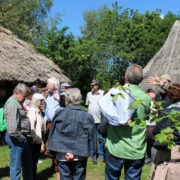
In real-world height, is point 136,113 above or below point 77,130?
above

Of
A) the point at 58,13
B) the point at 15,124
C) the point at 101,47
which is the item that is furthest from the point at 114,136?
the point at 58,13

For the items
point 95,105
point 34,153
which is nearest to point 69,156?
point 34,153

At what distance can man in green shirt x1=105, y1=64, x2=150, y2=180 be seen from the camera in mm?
2592

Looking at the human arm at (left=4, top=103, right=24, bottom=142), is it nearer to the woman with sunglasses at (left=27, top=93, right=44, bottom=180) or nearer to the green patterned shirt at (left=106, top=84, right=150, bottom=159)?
the woman with sunglasses at (left=27, top=93, right=44, bottom=180)

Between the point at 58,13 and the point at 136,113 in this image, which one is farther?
the point at 58,13

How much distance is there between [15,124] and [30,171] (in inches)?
36.6

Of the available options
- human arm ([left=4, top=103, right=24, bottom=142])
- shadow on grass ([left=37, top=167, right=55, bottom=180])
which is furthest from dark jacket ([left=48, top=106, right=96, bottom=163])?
shadow on grass ([left=37, top=167, right=55, bottom=180])

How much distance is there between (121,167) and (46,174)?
8.04 feet

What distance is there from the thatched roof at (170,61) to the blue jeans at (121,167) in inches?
211

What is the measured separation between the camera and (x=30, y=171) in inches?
140

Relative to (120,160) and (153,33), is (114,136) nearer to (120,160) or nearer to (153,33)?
(120,160)

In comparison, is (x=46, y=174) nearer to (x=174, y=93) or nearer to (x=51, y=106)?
(x=51, y=106)

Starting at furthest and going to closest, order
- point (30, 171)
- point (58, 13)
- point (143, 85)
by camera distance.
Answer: point (58, 13) → point (143, 85) → point (30, 171)

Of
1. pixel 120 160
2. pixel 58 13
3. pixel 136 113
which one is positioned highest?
pixel 58 13
